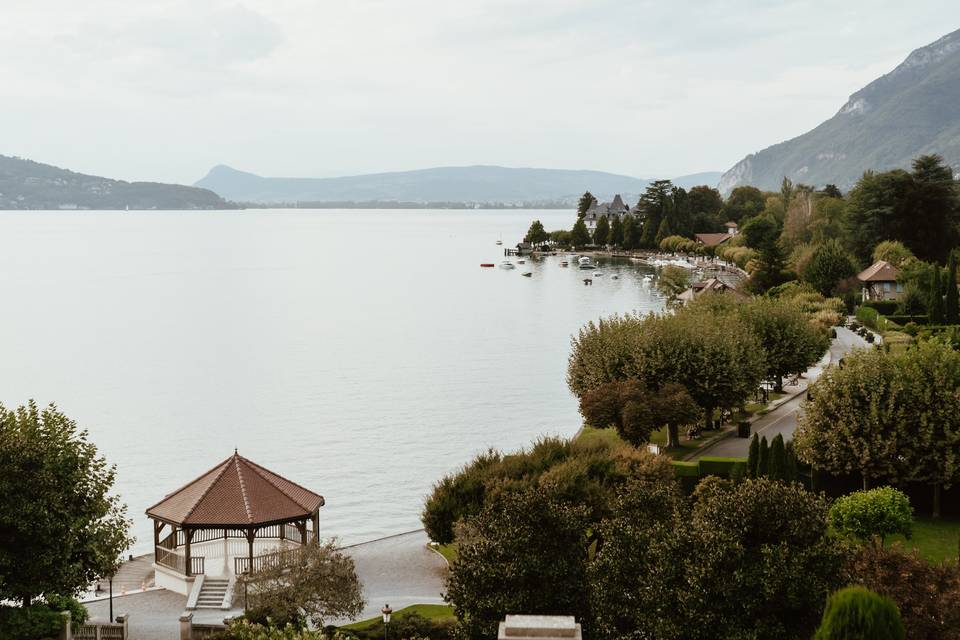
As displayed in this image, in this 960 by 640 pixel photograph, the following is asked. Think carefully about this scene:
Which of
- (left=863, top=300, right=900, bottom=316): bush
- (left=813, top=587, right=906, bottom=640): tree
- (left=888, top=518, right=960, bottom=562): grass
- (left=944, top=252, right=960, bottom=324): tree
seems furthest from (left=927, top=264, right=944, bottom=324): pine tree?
(left=813, top=587, right=906, bottom=640): tree

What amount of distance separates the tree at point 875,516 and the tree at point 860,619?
10356mm

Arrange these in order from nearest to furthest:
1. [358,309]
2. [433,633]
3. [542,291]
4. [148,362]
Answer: [433,633] → [148,362] → [358,309] → [542,291]

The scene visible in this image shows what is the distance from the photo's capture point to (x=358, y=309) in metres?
109

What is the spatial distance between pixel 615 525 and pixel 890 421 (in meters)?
13.6

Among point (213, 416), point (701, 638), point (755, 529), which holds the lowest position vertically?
point (213, 416)

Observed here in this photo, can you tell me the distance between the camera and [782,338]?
4709 cm

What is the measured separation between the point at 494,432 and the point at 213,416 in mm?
16135

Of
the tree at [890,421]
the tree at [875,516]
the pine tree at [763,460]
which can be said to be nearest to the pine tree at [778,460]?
the pine tree at [763,460]

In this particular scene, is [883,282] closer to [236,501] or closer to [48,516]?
[236,501]

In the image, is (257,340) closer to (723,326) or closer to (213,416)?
(213,416)

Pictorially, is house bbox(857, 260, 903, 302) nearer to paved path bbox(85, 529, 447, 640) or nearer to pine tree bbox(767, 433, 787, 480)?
pine tree bbox(767, 433, 787, 480)

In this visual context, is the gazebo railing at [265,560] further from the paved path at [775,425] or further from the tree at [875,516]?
the paved path at [775,425]

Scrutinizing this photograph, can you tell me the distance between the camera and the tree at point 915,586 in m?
18.0

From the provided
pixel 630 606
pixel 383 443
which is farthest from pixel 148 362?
pixel 630 606
